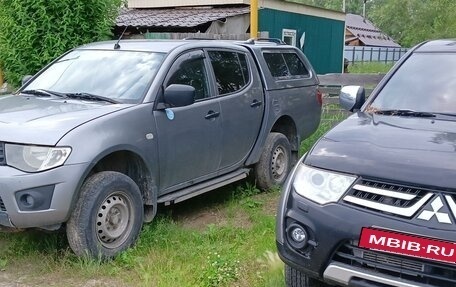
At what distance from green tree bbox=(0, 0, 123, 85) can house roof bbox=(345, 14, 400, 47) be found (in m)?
41.2

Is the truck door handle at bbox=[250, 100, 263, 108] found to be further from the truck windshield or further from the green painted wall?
the green painted wall

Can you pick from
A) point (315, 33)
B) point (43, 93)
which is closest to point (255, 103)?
point (43, 93)

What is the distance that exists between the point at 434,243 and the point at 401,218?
20 centimetres

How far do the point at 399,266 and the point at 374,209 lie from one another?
321 millimetres

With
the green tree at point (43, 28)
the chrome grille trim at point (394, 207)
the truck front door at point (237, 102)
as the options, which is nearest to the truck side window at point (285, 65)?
the truck front door at point (237, 102)

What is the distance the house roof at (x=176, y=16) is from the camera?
46.5ft

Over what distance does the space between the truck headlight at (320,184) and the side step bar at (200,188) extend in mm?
1891

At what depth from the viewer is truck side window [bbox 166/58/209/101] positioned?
16.5ft

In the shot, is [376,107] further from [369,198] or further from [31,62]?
[31,62]

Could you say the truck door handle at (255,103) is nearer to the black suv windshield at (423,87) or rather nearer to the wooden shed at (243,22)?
the black suv windshield at (423,87)

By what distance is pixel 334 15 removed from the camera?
67.3ft

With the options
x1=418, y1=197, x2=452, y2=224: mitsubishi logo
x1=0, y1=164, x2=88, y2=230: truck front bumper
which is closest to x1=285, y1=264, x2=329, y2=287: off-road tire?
x1=418, y1=197, x2=452, y2=224: mitsubishi logo

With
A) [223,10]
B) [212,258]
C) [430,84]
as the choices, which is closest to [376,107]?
[430,84]

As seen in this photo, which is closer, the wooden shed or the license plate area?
the license plate area
